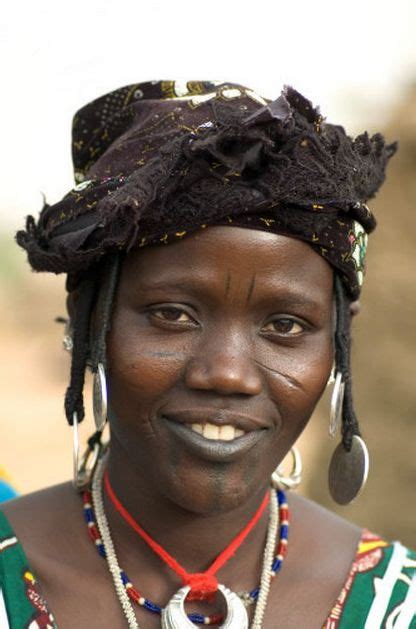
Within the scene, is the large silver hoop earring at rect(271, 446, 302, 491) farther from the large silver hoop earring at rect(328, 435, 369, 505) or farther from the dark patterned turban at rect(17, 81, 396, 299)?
the dark patterned turban at rect(17, 81, 396, 299)

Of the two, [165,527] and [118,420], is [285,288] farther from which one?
[165,527]

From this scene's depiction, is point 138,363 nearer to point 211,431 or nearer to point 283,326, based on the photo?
point 211,431

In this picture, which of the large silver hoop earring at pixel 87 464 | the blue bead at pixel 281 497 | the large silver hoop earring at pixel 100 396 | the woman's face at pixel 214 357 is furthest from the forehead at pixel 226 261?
the blue bead at pixel 281 497

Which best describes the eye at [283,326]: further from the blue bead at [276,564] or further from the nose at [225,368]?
the blue bead at [276,564]

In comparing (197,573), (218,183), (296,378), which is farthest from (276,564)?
(218,183)

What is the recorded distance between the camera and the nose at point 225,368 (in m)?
2.94

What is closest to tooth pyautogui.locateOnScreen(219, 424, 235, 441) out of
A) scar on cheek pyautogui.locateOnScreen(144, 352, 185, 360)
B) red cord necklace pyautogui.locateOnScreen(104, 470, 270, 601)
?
scar on cheek pyautogui.locateOnScreen(144, 352, 185, 360)

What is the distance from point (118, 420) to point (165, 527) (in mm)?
360

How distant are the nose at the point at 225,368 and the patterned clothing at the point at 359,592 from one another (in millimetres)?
712

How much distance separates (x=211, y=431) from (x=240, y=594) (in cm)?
54

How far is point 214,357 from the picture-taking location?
9.73ft

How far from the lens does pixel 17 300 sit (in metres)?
21.2

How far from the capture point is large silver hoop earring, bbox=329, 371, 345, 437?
3.29 metres

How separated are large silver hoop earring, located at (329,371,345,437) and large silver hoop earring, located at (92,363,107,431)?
0.65m
